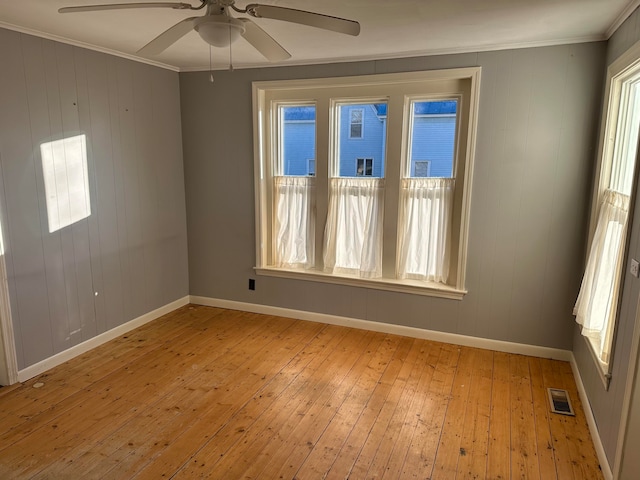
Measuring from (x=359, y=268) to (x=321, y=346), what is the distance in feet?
2.73

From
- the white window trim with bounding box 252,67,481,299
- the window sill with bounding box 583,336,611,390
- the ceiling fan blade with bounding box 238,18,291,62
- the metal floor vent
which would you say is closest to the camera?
the ceiling fan blade with bounding box 238,18,291,62

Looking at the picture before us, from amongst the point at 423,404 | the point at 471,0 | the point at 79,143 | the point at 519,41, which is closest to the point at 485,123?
the point at 519,41

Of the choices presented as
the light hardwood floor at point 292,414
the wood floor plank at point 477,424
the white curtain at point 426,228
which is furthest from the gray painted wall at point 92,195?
the wood floor plank at point 477,424

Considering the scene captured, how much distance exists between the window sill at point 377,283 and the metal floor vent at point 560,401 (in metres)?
0.99

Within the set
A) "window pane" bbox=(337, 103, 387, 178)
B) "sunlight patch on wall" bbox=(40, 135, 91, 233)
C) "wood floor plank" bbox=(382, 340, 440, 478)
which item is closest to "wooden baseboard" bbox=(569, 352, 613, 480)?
"wood floor plank" bbox=(382, 340, 440, 478)

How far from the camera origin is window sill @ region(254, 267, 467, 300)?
3.77m

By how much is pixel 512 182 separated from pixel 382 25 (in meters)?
1.58

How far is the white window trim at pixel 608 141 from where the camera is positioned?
2.33 m

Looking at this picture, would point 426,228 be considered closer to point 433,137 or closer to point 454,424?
point 433,137

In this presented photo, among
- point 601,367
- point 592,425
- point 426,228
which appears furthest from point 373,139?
point 592,425

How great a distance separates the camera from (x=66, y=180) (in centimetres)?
331

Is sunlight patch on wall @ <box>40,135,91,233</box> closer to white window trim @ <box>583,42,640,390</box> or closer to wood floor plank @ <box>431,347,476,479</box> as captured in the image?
wood floor plank @ <box>431,347,476,479</box>

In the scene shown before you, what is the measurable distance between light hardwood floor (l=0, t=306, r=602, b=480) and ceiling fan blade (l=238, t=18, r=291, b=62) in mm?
2151

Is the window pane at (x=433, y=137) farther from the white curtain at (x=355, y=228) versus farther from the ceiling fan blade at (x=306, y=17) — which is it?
the ceiling fan blade at (x=306, y=17)
